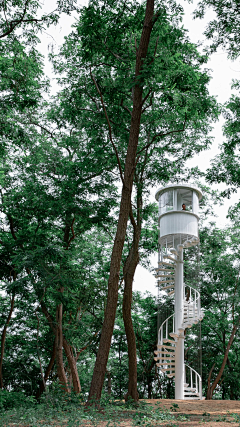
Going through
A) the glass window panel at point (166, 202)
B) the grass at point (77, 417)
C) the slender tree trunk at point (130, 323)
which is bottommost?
the grass at point (77, 417)

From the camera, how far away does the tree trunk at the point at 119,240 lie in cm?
660

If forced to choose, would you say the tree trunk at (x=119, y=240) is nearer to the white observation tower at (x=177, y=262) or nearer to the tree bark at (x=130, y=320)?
the tree bark at (x=130, y=320)

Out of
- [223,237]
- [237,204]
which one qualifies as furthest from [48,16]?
[223,237]

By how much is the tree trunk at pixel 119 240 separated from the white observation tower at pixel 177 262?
4.73 meters

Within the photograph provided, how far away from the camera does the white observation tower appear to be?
1202 centimetres

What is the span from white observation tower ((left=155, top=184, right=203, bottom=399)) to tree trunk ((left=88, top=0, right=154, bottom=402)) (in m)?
4.73

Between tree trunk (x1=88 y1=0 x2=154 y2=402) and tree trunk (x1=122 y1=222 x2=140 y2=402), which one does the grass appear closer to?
tree trunk (x1=88 y1=0 x2=154 y2=402)

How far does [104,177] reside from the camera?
12.1m

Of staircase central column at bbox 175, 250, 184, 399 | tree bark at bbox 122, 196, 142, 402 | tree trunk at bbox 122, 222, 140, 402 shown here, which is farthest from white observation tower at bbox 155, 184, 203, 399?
tree trunk at bbox 122, 222, 140, 402

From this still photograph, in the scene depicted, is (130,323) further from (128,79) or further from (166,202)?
(128,79)

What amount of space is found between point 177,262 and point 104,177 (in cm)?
355

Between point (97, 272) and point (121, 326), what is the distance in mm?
4798

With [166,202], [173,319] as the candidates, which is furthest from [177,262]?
[166,202]

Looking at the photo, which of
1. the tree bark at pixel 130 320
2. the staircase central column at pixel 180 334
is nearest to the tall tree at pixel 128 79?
the tree bark at pixel 130 320
